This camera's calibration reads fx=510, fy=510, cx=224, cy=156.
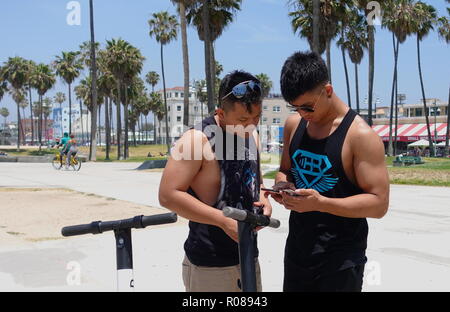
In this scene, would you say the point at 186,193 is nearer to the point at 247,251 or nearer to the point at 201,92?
the point at 247,251

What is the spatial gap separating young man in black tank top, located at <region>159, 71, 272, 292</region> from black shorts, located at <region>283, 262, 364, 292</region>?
0.20 metres

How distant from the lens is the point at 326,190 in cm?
233

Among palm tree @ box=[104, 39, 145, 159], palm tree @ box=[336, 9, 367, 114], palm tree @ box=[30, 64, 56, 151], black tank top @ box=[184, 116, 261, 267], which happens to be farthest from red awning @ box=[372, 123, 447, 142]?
black tank top @ box=[184, 116, 261, 267]

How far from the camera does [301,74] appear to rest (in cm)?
224

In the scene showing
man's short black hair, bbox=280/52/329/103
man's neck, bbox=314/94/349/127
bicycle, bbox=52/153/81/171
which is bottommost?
bicycle, bbox=52/153/81/171

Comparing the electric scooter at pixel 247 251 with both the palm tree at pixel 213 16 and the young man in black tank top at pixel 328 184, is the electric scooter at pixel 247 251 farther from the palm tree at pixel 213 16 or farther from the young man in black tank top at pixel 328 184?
the palm tree at pixel 213 16

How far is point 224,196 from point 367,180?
0.69 m

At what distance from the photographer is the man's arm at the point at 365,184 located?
7.20 ft

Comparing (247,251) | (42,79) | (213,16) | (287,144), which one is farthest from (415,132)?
(247,251)

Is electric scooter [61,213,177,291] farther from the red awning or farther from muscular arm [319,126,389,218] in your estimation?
the red awning

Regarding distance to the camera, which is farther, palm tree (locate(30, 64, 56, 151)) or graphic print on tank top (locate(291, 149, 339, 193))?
palm tree (locate(30, 64, 56, 151))

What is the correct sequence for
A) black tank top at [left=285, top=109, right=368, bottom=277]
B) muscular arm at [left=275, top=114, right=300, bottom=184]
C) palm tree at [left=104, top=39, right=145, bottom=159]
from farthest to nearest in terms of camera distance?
1. palm tree at [left=104, top=39, right=145, bottom=159]
2. muscular arm at [left=275, top=114, right=300, bottom=184]
3. black tank top at [left=285, top=109, right=368, bottom=277]

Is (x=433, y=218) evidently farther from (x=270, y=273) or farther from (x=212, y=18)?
(x=212, y=18)

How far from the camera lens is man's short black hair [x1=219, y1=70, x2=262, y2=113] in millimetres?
2453
